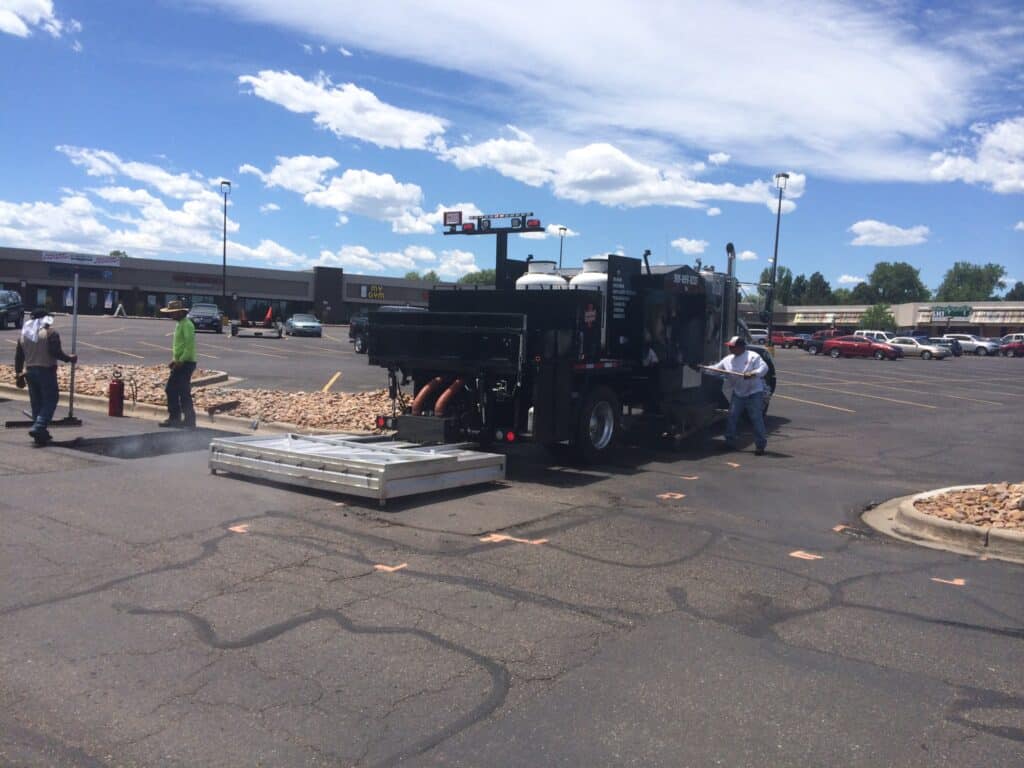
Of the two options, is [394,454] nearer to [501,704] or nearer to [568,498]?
[568,498]

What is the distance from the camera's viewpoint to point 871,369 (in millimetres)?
39188

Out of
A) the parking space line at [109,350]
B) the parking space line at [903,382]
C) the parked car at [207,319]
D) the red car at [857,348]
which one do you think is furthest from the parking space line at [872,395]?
the parked car at [207,319]

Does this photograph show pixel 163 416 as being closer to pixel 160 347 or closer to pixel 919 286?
pixel 160 347

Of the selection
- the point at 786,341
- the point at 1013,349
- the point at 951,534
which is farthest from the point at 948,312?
the point at 951,534

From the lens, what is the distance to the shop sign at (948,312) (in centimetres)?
9081

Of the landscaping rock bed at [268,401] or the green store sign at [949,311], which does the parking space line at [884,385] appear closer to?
the landscaping rock bed at [268,401]

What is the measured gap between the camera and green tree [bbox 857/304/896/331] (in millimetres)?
99875

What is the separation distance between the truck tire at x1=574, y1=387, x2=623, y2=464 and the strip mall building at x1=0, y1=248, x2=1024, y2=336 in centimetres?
5177

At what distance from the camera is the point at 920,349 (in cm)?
5481

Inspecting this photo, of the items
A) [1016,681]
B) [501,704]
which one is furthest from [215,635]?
[1016,681]

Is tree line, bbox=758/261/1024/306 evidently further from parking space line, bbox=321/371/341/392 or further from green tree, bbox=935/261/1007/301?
parking space line, bbox=321/371/341/392

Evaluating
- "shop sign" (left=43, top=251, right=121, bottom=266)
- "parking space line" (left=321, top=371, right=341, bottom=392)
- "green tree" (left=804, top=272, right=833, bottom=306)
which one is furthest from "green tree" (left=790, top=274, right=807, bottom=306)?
"parking space line" (left=321, top=371, right=341, bottom=392)

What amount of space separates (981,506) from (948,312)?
9456cm

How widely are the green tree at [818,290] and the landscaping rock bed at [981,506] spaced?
165 meters
